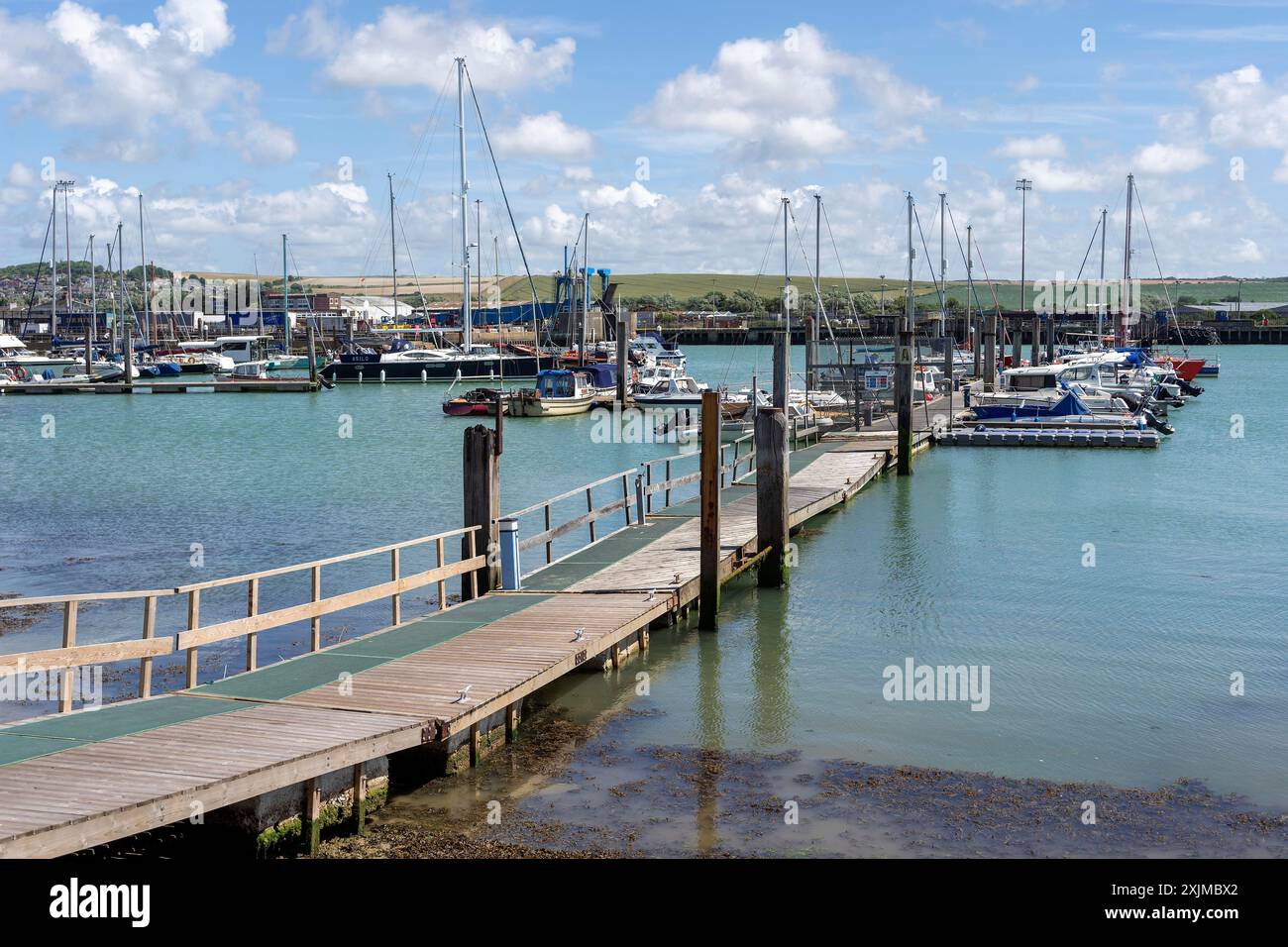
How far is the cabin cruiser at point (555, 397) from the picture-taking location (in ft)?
213

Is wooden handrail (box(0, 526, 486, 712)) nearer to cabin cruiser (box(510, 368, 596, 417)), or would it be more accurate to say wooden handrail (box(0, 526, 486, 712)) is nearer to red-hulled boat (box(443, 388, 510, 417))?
cabin cruiser (box(510, 368, 596, 417))

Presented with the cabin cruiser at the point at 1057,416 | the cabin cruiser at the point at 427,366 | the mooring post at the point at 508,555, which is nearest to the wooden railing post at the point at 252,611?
the mooring post at the point at 508,555

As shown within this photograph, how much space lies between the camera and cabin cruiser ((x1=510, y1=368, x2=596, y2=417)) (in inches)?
2552

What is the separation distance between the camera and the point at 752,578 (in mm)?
24156

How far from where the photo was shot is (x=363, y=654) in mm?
14891

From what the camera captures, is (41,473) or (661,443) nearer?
(41,473)

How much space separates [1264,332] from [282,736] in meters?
191

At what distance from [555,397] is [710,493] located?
156ft

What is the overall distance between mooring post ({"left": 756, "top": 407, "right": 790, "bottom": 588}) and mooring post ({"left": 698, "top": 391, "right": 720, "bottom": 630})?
9.61 ft

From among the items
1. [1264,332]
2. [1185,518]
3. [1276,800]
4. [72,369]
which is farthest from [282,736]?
[1264,332]

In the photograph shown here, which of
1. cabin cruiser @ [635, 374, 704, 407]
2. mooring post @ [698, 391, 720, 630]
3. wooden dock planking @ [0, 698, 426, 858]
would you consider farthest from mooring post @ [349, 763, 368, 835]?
cabin cruiser @ [635, 374, 704, 407]

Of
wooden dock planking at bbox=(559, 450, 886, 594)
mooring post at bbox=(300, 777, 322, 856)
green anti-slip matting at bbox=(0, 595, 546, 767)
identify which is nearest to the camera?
green anti-slip matting at bbox=(0, 595, 546, 767)

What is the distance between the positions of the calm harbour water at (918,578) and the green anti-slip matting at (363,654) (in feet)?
5.15
